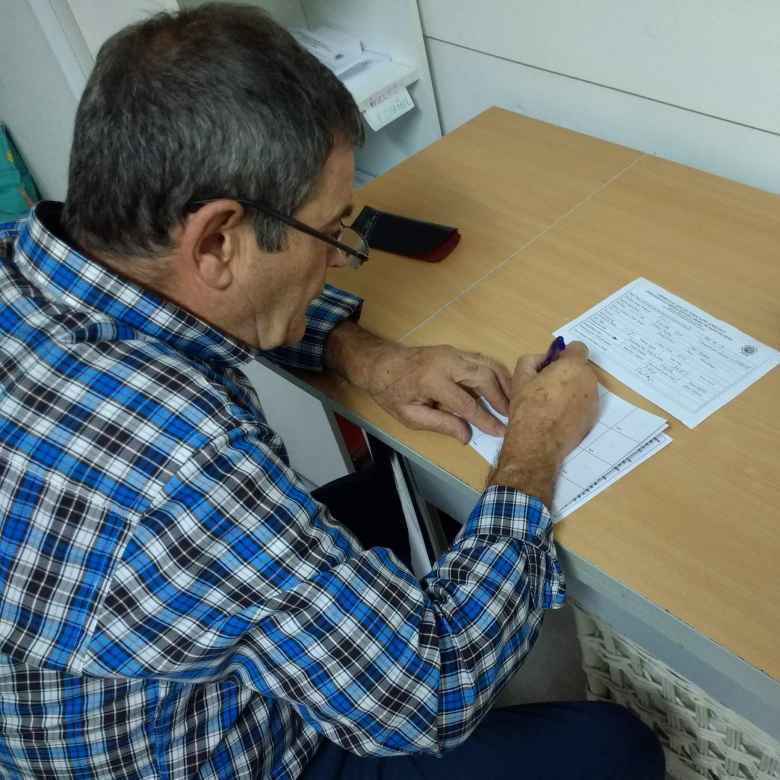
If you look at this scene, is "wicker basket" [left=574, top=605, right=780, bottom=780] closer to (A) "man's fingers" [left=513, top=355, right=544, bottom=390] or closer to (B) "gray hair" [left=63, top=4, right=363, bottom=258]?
(A) "man's fingers" [left=513, top=355, right=544, bottom=390]

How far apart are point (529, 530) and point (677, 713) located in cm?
48

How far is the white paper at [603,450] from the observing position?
932 mm

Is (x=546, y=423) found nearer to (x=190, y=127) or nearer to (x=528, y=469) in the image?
(x=528, y=469)

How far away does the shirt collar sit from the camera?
0.83m

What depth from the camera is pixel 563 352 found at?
105 cm

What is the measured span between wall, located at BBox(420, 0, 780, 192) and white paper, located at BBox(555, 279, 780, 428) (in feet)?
1.17

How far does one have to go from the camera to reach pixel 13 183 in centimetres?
289

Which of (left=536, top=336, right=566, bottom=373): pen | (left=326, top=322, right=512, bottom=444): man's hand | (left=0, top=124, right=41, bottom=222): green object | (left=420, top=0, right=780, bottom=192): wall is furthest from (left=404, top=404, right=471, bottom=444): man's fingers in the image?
(left=0, top=124, right=41, bottom=222): green object

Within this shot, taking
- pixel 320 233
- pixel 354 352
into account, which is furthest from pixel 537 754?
pixel 320 233

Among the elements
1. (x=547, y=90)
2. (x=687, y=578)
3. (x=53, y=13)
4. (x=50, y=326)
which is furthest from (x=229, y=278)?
(x=53, y=13)

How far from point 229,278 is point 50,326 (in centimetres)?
17

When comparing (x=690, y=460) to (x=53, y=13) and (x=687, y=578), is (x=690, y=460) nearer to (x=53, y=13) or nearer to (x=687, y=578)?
(x=687, y=578)

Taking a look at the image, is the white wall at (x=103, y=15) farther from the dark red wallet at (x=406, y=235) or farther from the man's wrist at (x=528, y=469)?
the man's wrist at (x=528, y=469)

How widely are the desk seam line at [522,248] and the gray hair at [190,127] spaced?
40cm
